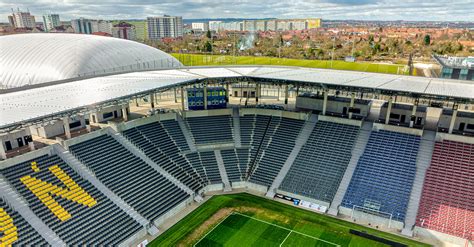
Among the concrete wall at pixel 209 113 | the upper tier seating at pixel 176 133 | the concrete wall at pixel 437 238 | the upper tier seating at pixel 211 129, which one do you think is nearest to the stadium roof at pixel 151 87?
the concrete wall at pixel 209 113

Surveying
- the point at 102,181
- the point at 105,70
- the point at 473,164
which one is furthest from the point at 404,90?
the point at 105,70

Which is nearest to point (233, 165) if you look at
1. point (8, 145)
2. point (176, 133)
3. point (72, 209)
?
point (176, 133)

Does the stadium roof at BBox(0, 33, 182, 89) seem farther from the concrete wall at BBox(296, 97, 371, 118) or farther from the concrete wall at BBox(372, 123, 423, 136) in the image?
the concrete wall at BBox(372, 123, 423, 136)

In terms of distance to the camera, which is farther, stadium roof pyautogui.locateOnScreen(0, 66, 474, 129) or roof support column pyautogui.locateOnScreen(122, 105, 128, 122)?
roof support column pyautogui.locateOnScreen(122, 105, 128, 122)

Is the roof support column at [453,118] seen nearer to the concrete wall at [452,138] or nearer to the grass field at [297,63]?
the concrete wall at [452,138]

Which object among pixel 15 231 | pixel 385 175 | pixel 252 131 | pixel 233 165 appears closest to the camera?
pixel 15 231

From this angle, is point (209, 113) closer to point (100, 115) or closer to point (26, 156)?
point (100, 115)

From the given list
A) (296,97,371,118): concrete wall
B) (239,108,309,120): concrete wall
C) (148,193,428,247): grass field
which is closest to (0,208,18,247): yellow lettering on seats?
(148,193,428,247): grass field
